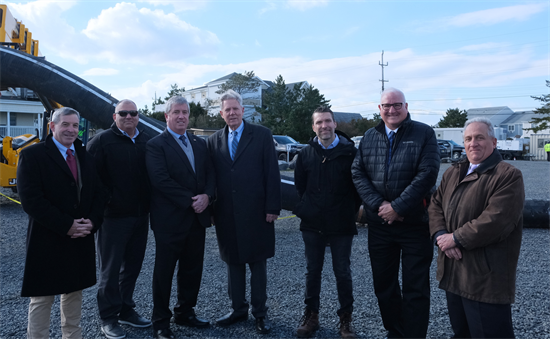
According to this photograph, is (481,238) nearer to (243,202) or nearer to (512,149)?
(243,202)

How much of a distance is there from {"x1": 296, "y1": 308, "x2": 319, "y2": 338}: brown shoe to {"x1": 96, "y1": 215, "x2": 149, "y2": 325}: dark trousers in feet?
5.09

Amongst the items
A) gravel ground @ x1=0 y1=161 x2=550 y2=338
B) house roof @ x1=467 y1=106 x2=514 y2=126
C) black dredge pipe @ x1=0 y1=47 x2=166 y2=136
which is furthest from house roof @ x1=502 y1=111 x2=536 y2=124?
black dredge pipe @ x1=0 y1=47 x2=166 y2=136

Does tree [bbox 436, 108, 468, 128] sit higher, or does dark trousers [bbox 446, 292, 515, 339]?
tree [bbox 436, 108, 468, 128]

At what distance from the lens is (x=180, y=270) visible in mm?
3664

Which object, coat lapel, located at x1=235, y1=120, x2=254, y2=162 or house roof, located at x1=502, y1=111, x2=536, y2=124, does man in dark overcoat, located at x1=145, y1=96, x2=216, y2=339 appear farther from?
house roof, located at x1=502, y1=111, x2=536, y2=124

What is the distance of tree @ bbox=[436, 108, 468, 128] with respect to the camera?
181 feet

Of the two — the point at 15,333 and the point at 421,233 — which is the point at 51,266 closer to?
the point at 15,333

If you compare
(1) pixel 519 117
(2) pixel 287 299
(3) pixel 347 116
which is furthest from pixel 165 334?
(1) pixel 519 117

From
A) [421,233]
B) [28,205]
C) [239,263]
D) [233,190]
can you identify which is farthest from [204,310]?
[421,233]

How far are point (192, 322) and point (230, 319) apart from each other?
0.34 m

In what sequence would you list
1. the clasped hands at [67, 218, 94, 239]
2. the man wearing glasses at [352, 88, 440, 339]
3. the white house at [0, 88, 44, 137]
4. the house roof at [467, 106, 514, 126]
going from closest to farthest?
the clasped hands at [67, 218, 94, 239] < the man wearing glasses at [352, 88, 440, 339] < the white house at [0, 88, 44, 137] < the house roof at [467, 106, 514, 126]

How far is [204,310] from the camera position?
3887mm

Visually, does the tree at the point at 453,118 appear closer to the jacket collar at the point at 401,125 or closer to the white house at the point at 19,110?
the white house at the point at 19,110

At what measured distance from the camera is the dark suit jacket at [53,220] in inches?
112
